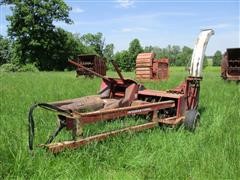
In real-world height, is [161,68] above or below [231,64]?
below

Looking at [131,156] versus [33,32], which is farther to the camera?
[33,32]

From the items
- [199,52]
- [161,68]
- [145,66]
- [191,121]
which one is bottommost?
[191,121]

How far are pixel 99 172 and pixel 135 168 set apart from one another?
511mm

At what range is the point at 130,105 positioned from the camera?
23.7ft

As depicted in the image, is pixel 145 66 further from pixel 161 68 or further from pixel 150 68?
pixel 161 68

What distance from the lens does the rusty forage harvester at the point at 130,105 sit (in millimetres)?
5309

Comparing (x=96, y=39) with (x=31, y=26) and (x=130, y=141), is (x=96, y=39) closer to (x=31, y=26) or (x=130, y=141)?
(x=31, y=26)

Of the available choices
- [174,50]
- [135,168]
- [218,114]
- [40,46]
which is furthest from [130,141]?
[174,50]

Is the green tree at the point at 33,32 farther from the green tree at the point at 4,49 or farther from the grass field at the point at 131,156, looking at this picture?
the grass field at the point at 131,156

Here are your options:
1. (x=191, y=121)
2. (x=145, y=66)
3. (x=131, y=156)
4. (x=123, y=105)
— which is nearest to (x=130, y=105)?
(x=123, y=105)

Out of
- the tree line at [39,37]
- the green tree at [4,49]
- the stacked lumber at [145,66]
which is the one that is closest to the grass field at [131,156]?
the stacked lumber at [145,66]

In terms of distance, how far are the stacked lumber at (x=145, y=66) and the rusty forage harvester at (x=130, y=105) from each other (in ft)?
50.3

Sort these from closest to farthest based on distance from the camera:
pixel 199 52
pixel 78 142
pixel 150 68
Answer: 1. pixel 78 142
2. pixel 199 52
3. pixel 150 68

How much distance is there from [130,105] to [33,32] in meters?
A: 53.7
